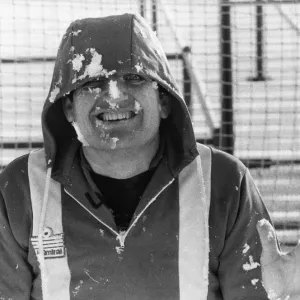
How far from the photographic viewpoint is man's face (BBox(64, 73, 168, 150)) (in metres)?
2.45

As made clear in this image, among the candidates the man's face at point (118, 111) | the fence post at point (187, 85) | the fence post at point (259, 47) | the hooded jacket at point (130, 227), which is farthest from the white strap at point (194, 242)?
the fence post at point (259, 47)

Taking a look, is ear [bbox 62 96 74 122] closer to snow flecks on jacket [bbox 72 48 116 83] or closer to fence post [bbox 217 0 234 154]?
snow flecks on jacket [bbox 72 48 116 83]

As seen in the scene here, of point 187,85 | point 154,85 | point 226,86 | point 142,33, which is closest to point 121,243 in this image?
point 154,85

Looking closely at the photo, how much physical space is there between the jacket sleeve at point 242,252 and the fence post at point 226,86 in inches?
94.0

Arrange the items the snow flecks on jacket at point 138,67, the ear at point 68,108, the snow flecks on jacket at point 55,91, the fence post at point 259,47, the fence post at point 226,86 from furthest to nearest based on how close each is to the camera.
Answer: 1. the fence post at point 259,47
2. the fence post at point 226,86
3. the ear at point 68,108
4. the snow flecks on jacket at point 55,91
5. the snow flecks on jacket at point 138,67

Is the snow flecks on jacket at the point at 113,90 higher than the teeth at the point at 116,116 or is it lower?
higher

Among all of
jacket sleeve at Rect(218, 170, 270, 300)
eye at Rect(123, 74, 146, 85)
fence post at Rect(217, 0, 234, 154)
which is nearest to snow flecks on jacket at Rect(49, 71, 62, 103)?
eye at Rect(123, 74, 146, 85)

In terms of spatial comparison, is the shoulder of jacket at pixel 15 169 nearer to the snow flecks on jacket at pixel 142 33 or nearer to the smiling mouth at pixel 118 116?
the smiling mouth at pixel 118 116

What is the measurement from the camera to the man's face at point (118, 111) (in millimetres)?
2447

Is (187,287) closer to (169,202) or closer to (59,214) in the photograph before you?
(169,202)

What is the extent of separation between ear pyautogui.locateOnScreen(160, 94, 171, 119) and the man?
0.51 m

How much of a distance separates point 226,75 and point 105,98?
2.51 metres

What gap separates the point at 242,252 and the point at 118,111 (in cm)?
64

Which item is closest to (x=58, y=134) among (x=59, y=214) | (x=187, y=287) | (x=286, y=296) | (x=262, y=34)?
(x=59, y=214)
